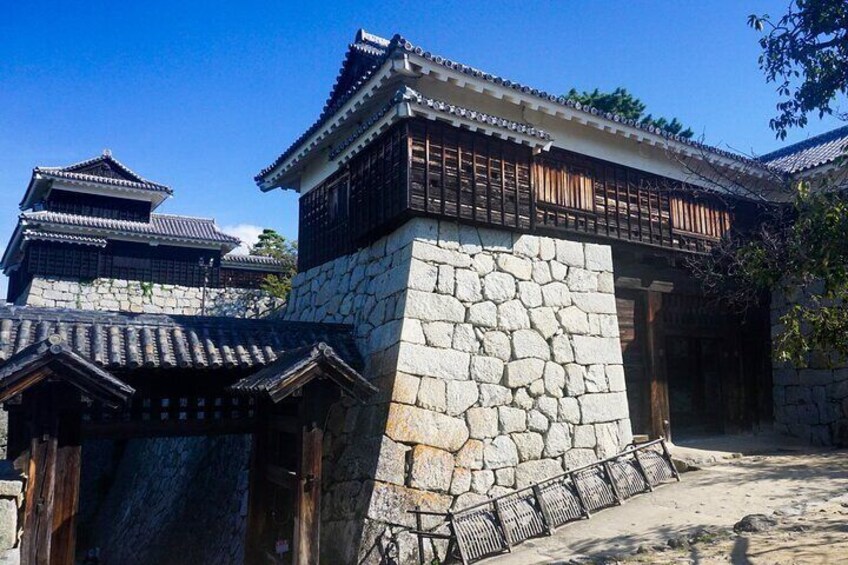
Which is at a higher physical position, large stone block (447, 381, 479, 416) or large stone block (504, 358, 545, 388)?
large stone block (504, 358, 545, 388)

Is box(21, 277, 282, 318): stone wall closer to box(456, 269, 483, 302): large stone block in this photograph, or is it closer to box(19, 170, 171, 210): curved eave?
box(19, 170, 171, 210): curved eave

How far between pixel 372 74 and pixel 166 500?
1233cm

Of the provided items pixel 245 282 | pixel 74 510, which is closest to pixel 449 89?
pixel 74 510

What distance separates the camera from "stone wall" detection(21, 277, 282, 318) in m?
21.7

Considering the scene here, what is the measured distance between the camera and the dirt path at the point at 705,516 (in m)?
7.08

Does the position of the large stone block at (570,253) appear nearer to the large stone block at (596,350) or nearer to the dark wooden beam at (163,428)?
the large stone block at (596,350)

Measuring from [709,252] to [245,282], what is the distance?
1981cm

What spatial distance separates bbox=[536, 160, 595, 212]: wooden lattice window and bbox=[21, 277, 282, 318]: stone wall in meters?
14.3

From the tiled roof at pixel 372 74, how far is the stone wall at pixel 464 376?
2.61 metres

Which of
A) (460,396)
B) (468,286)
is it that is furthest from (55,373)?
(468,286)

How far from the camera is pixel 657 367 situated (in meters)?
13.3

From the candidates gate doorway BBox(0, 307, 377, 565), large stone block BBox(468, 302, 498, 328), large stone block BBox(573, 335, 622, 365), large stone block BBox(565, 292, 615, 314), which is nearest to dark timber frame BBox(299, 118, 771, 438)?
large stone block BBox(565, 292, 615, 314)

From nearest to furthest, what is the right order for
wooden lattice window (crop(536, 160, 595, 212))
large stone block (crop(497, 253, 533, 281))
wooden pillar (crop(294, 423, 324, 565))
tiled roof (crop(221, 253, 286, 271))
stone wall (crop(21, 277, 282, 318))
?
1. wooden pillar (crop(294, 423, 324, 565))
2. large stone block (crop(497, 253, 533, 281))
3. wooden lattice window (crop(536, 160, 595, 212))
4. stone wall (crop(21, 277, 282, 318))
5. tiled roof (crop(221, 253, 286, 271))

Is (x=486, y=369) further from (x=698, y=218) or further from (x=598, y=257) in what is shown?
(x=698, y=218)
